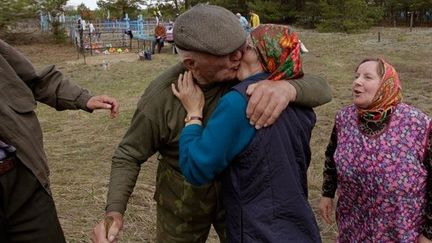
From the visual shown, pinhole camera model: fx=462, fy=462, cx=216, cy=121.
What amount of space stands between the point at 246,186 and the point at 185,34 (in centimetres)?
49

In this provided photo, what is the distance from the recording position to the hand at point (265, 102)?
131cm

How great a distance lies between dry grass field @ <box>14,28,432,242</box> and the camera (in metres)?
3.62

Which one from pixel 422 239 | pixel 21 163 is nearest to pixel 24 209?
pixel 21 163

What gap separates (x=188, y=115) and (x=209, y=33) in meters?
0.29

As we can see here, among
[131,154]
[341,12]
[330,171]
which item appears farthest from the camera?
[341,12]

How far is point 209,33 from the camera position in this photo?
4.42ft

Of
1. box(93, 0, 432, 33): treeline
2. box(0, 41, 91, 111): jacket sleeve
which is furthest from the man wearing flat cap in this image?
box(93, 0, 432, 33): treeline

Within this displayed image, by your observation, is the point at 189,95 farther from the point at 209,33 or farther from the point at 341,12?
the point at 341,12

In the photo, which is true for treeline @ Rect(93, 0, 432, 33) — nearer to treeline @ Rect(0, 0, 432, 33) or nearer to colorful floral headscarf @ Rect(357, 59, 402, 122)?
treeline @ Rect(0, 0, 432, 33)

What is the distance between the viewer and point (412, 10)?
2455 cm

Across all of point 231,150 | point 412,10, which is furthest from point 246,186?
point 412,10

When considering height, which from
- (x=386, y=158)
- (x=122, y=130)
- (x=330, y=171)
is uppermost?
(x=386, y=158)

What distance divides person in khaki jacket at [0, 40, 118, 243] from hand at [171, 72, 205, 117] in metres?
0.70

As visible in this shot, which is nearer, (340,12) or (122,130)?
(122,130)
